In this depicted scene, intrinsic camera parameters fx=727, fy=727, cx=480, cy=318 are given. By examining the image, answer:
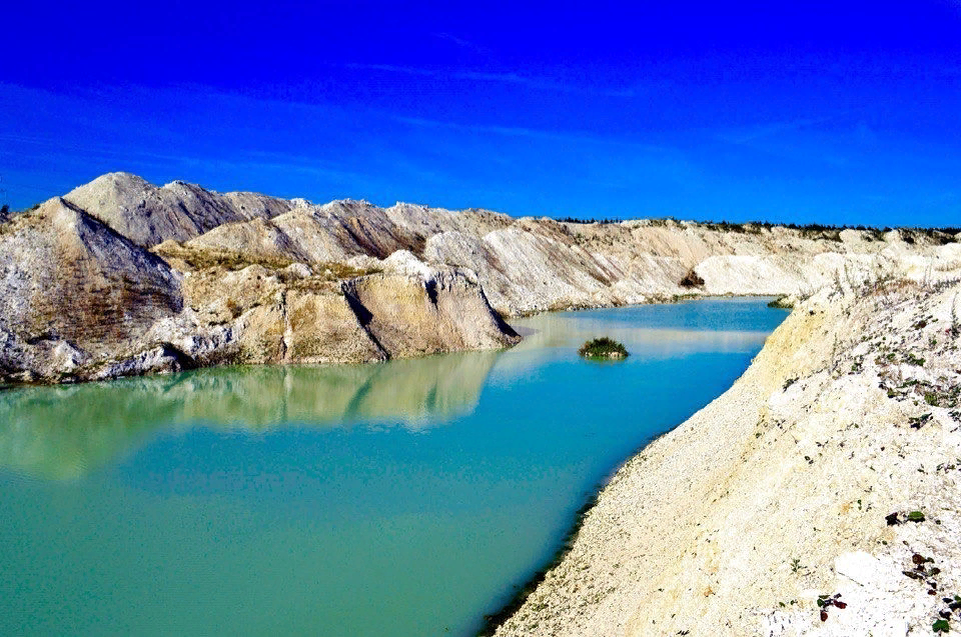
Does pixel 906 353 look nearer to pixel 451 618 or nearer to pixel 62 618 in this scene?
pixel 451 618


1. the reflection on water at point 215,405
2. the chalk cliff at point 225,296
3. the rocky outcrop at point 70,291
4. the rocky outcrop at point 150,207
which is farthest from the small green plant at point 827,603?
the rocky outcrop at point 150,207

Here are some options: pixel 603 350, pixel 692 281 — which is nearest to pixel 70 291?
pixel 603 350

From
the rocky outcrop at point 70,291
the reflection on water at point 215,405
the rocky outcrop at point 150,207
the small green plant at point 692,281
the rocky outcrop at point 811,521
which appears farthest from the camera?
the small green plant at point 692,281

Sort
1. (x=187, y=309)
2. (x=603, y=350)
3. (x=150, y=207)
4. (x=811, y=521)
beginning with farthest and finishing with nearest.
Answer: (x=150, y=207), (x=603, y=350), (x=187, y=309), (x=811, y=521)

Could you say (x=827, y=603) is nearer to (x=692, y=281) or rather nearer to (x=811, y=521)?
(x=811, y=521)

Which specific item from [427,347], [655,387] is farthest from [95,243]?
[655,387]

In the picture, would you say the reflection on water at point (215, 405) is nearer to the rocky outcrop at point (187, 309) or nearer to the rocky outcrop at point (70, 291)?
the rocky outcrop at point (187, 309)
